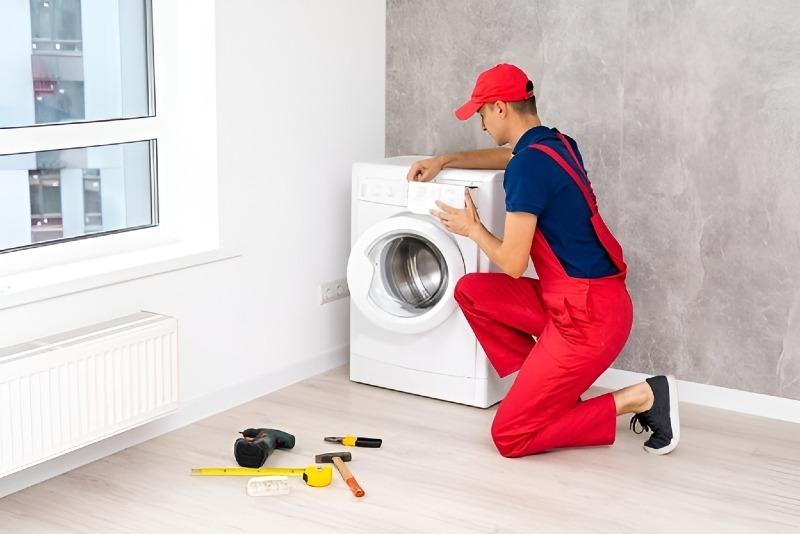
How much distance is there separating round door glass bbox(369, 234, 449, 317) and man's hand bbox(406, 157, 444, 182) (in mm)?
216

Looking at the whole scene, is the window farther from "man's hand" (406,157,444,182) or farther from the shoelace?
the shoelace

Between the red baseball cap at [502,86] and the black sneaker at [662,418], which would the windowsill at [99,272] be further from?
the black sneaker at [662,418]

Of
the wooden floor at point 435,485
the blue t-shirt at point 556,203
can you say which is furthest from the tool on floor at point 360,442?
the blue t-shirt at point 556,203

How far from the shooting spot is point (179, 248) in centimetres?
361

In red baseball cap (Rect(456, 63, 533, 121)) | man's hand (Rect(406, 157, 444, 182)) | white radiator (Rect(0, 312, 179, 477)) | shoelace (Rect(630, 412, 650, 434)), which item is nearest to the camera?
white radiator (Rect(0, 312, 179, 477))

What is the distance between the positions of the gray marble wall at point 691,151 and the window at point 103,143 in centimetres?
132

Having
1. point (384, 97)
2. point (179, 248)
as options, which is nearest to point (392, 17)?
point (384, 97)

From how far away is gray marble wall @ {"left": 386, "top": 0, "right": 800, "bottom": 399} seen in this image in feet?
11.9

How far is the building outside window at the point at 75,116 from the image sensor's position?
307 centimetres

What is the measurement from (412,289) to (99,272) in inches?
49.8

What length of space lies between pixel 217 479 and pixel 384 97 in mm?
2027

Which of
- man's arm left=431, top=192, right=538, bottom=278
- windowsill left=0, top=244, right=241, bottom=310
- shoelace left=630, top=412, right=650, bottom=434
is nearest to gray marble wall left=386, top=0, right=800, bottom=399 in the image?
shoelace left=630, top=412, right=650, bottom=434

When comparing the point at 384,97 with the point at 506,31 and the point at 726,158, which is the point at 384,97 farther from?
the point at 726,158

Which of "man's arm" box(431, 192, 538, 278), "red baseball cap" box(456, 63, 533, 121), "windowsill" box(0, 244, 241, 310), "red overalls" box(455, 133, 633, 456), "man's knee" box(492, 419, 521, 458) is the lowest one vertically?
"man's knee" box(492, 419, 521, 458)
